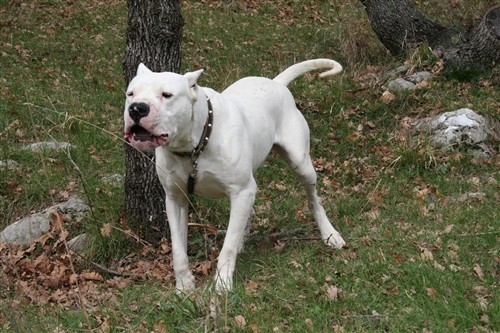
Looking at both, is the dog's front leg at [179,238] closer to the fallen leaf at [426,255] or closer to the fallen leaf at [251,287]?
the fallen leaf at [251,287]

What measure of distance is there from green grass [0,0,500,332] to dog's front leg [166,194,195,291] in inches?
5.9

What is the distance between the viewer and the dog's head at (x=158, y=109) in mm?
4582

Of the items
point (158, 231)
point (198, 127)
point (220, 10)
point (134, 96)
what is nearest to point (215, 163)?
point (198, 127)

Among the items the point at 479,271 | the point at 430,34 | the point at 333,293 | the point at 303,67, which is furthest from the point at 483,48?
the point at 333,293

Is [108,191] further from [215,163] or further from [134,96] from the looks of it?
[134,96]

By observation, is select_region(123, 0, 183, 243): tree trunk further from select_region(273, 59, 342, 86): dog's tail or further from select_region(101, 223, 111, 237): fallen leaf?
select_region(273, 59, 342, 86): dog's tail

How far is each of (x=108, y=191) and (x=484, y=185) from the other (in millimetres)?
3475

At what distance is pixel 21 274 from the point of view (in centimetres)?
634

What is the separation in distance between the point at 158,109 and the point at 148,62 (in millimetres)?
1995

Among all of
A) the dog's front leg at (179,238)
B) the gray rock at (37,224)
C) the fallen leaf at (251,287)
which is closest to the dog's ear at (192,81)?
the dog's front leg at (179,238)

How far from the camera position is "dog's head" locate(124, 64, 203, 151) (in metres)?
4.58

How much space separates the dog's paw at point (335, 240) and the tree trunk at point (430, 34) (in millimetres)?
4788

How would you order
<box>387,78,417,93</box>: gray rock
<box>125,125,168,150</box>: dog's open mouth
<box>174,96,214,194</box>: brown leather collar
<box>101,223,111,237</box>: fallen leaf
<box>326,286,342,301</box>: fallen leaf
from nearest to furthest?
<box>125,125,168,150</box>: dog's open mouth
<box>326,286,342,301</box>: fallen leaf
<box>174,96,214,194</box>: brown leather collar
<box>101,223,111,237</box>: fallen leaf
<box>387,78,417,93</box>: gray rock

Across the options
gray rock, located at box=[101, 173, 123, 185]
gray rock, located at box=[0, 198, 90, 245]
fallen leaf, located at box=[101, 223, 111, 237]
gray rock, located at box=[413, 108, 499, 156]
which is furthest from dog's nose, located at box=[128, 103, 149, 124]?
gray rock, located at box=[413, 108, 499, 156]
